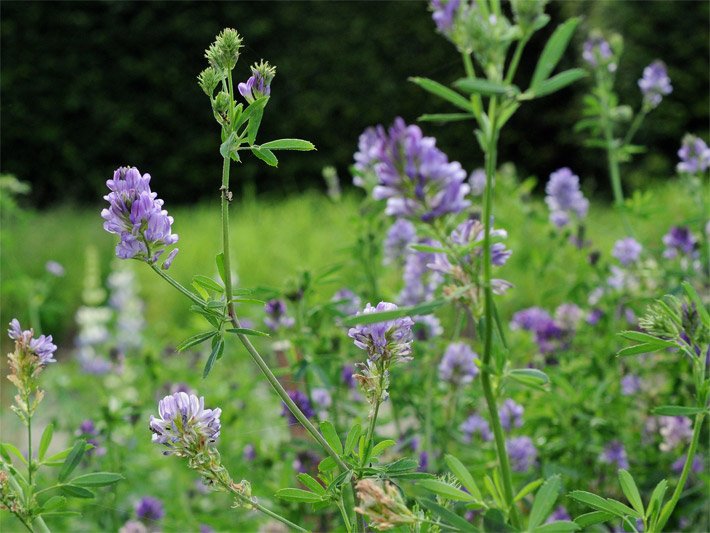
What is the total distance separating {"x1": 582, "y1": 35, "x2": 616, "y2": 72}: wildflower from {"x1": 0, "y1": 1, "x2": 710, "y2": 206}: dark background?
6952mm

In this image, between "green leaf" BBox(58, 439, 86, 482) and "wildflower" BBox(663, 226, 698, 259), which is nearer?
"green leaf" BBox(58, 439, 86, 482)

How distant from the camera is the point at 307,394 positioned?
1.98 meters

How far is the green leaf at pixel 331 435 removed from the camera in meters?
1.11

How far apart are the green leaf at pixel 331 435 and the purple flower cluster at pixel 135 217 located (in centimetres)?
29

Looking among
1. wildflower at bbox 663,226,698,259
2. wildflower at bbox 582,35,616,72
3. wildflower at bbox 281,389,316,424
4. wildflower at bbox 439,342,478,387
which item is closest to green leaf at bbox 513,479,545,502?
wildflower at bbox 281,389,316,424

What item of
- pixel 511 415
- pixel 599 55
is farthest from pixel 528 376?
pixel 599 55

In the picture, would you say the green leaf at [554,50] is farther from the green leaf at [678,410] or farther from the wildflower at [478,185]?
the wildflower at [478,185]

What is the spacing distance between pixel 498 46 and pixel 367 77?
28.8 feet

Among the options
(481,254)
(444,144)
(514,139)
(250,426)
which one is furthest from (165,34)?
(481,254)

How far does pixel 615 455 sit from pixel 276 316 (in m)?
0.85

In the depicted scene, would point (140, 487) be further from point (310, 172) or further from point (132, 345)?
point (310, 172)

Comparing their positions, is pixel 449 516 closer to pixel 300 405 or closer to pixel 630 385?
pixel 300 405

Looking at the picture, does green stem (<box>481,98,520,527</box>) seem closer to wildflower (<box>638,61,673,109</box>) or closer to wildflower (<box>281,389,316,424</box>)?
wildflower (<box>281,389,316,424</box>)

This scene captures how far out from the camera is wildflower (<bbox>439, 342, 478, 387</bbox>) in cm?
199
